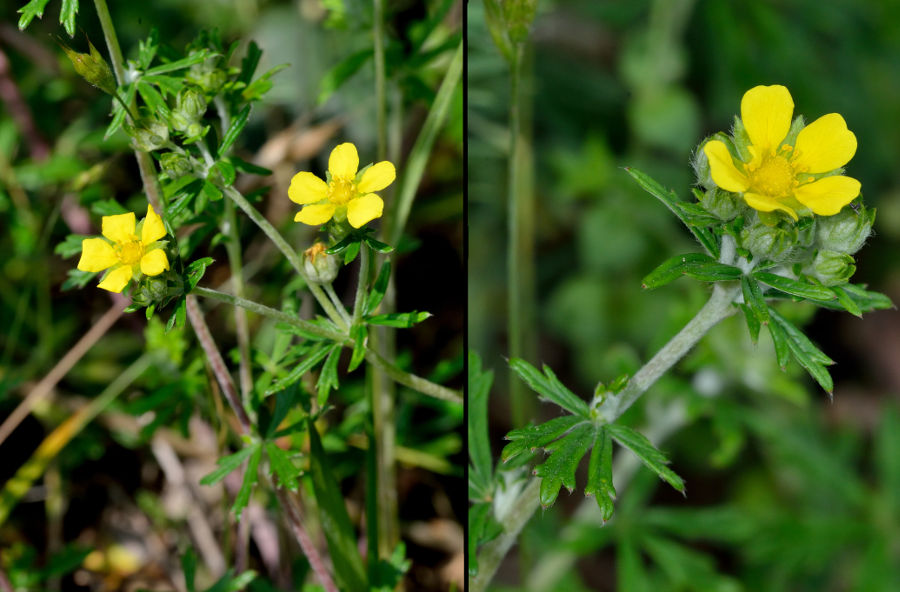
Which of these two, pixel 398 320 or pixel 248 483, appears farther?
pixel 248 483

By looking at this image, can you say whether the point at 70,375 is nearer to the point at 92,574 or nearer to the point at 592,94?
the point at 92,574

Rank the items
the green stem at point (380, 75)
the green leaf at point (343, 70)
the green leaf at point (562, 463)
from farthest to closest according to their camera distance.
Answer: the green leaf at point (343, 70), the green stem at point (380, 75), the green leaf at point (562, 463)

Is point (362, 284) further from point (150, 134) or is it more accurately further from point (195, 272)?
point (150, 134)

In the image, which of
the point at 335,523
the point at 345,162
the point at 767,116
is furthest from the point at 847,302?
the point at 335,523

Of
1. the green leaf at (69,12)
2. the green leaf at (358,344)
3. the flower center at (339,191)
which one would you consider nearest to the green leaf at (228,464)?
the green leaf at (358,344)

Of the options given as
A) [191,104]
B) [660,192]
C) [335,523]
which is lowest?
[335,523]

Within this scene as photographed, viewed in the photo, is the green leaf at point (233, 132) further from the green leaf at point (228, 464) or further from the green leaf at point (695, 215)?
the green leaf at point (695, 215)

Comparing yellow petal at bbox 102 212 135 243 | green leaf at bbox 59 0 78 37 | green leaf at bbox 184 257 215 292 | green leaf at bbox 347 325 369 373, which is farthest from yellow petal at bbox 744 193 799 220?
green leaf at bbox 59 0 78 37
